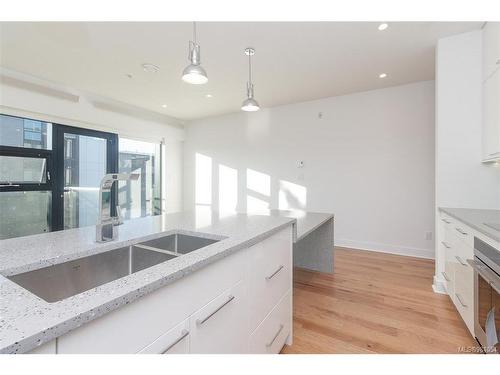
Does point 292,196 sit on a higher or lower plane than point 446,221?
higher

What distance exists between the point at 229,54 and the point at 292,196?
275 centimetres

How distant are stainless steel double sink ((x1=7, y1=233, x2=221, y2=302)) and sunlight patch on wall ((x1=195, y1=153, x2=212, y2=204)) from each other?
426 centimetres

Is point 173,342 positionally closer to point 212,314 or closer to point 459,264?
point 212,314

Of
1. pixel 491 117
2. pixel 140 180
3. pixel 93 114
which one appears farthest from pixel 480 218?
pixel 140 180

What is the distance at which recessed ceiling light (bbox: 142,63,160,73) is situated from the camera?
305 centimetres

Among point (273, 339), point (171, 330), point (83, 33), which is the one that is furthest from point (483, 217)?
point (83, 33)

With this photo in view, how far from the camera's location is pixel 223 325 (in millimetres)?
1016

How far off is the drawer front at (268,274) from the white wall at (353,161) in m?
2.89

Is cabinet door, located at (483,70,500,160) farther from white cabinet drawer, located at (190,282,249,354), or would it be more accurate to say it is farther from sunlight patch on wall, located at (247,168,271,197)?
sunlight patch on wall, located at (247,168,271,197)

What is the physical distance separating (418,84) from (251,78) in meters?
2.53

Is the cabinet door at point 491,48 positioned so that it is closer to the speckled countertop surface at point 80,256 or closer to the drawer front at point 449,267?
the drawer front at point 449,267

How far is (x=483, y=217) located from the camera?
76.8 inches

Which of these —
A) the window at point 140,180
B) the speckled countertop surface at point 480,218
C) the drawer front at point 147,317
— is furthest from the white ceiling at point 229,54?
the drawer front at point 147,317

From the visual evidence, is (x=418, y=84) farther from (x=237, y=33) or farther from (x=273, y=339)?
(x=273, y=339)
